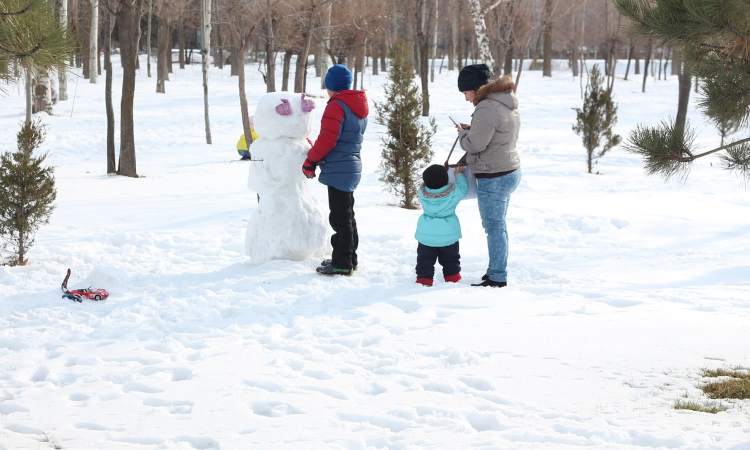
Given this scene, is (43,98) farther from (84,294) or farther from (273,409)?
(273,409)

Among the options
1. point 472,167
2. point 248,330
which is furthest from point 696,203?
point 248,330

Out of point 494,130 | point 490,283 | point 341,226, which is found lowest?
point 490,283

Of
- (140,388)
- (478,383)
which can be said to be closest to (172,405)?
(140,388)

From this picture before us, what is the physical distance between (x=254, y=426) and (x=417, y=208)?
7077 millimetres

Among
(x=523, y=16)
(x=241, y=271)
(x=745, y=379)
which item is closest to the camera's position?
(x=745, y=379)

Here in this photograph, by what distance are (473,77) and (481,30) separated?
12043mm

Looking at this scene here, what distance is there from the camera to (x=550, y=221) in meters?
9.47

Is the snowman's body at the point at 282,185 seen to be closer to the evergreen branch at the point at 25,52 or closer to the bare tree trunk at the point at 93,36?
the evergreen branch at the point at 25,52

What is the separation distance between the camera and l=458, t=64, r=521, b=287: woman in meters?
5.70

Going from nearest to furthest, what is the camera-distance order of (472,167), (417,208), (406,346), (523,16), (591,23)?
(406,346) → (472,167) → (417,208) → (523,16) → (591,23)

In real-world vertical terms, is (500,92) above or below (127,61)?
below

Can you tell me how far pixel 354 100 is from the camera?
6.02 meters

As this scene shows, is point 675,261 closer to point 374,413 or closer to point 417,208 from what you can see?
point 417,208

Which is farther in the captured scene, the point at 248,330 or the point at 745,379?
the point at 248,330
